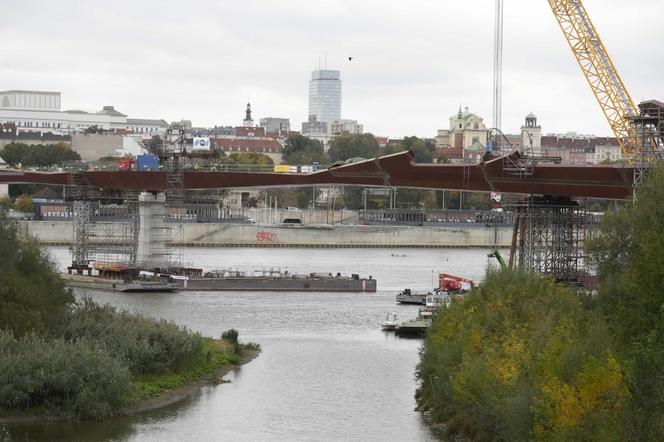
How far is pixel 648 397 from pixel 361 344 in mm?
25563

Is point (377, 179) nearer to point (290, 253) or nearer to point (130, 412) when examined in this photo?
point (130, 412)

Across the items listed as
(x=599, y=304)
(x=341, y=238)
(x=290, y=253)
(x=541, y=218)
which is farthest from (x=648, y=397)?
(x=341, y=238)

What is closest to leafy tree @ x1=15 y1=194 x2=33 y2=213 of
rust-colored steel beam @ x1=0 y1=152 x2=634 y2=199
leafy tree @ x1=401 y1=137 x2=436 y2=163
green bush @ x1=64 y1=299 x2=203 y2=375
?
leafy tree @ x1=401 y1=137 x2=436 y2=163

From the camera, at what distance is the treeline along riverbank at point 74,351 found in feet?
103

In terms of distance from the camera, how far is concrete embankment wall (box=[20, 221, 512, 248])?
10612 cm

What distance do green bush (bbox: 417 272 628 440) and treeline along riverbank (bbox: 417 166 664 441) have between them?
0.9 inches

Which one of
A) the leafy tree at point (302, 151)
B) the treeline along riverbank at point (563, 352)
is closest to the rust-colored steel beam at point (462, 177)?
the treeline along riverbank at point (563, 352)

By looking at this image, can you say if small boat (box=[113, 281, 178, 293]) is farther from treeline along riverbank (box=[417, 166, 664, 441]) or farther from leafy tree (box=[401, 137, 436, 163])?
leafy tree (box=[401, 137, 436, 163])

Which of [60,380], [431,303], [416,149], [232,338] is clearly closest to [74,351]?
[60,380]

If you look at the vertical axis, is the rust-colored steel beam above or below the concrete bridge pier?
above

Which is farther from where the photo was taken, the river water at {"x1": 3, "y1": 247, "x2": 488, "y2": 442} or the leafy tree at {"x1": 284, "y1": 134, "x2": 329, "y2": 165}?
the leafy tree at {"x1": 284, "y1": 134, "x2": 329, "y2": 165}

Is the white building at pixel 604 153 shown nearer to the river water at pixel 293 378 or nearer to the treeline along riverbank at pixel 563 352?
the river water at pixel 293 378

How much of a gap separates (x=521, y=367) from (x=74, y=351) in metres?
10.1

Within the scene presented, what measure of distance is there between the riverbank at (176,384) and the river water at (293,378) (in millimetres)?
347
